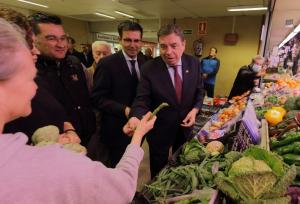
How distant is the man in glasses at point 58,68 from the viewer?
74.7 inches

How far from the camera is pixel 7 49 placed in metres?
0.63

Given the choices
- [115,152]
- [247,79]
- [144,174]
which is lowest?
[144,174]

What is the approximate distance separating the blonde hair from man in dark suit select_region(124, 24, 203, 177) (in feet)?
5.18

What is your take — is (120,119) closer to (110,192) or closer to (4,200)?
(110,192)

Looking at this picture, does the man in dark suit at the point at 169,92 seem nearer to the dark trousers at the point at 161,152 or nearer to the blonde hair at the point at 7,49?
the dark trousers at the point at 161,152

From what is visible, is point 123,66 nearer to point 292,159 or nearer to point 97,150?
point 97,150

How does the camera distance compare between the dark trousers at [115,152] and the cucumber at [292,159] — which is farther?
the dark trousers at [115,152]

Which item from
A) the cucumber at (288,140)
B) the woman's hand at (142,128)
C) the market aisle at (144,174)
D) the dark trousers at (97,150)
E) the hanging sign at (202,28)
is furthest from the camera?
the hanging sign at (202,28)

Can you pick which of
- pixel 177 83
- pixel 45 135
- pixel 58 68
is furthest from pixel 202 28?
pixel 45 135

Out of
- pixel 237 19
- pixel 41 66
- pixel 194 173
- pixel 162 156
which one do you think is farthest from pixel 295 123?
pixel 237 19

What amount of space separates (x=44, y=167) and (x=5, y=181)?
0.28 ft

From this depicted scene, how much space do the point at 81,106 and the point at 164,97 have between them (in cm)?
80

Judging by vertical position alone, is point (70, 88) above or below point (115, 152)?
above

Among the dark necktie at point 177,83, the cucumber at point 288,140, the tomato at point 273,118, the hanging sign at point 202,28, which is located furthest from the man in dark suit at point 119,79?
the hanging sign at point 202,28
